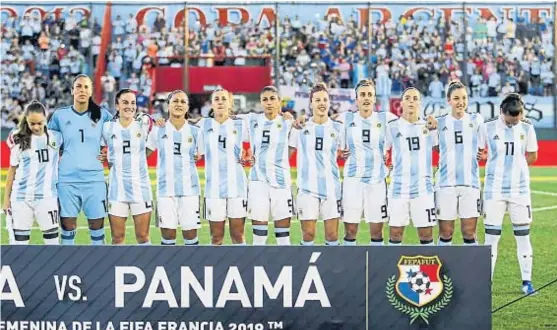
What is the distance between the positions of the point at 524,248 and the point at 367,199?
4.53 feet

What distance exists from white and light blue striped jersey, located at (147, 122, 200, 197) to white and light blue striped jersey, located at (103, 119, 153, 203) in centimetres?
15

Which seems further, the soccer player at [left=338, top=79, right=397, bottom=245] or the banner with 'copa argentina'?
the soccer player at [left=338, top=79, right=397, bottom=245]

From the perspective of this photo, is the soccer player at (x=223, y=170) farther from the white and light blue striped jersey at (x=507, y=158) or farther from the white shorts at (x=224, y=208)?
the white and light blue striped jersey at (x=507, y=158)

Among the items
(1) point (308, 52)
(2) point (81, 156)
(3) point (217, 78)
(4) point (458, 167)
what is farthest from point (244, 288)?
(1) point (308, 52)

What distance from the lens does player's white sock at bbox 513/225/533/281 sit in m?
9.16

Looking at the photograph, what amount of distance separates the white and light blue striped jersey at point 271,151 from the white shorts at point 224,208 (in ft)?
0.83

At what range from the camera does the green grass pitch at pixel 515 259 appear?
8.30m

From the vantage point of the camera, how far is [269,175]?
30.5 feet

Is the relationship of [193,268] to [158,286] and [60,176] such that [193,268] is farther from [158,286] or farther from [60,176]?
[60,176]

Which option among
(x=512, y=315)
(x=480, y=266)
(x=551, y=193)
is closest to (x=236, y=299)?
(x=480, y=266)

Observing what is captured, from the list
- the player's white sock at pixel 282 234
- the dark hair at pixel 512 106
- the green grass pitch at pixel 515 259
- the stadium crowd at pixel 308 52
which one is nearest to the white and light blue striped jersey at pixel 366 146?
Result: the player's white sock at pixel 282 234

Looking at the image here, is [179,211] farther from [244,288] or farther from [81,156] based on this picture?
[244,288]

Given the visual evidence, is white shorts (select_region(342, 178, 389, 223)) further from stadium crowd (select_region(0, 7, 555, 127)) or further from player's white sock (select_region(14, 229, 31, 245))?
stadium crowd (select_region(0, 7, 555, 127))

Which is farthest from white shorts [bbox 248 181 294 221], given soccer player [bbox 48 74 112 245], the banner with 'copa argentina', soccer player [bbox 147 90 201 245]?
the banner with 'copa argentina'
